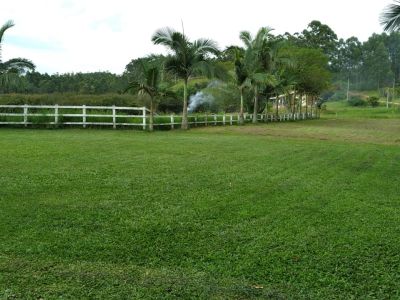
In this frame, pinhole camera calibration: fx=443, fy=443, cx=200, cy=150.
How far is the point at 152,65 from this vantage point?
19672mm

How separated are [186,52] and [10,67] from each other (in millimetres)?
7980

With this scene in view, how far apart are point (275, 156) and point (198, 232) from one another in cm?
638

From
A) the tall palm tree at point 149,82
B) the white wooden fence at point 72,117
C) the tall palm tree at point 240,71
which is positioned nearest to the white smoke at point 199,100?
the tall palm tree at point 240,71

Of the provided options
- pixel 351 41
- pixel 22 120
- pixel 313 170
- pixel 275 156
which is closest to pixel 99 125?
pixel 22 120

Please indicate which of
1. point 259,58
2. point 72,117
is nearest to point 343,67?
point 259,58

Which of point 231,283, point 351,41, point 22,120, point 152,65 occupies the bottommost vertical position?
point 231,283

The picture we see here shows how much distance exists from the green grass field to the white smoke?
3878 cm

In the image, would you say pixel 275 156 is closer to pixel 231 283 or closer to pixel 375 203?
pixel 375 203

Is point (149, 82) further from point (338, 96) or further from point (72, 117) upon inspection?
point (338, 96)

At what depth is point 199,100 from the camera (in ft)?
155

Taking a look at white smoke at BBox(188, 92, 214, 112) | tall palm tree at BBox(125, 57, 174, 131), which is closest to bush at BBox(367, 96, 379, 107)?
white smoke at BBox(188, 92, 214, 112)

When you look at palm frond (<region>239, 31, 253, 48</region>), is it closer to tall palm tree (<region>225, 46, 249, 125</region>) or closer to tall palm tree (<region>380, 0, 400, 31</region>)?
tall palm tree (<region>225, 46, 249, 125</region>)

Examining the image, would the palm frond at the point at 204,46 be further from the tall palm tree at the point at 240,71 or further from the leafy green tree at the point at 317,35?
the leafy green tree at the point at 317,35

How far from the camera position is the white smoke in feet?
154
